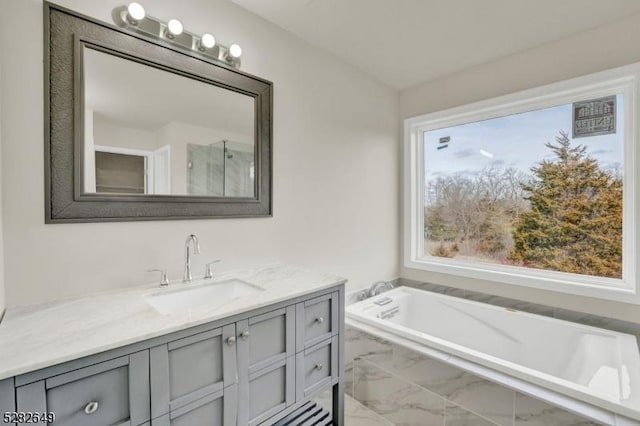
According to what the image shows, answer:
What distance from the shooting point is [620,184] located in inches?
80.1

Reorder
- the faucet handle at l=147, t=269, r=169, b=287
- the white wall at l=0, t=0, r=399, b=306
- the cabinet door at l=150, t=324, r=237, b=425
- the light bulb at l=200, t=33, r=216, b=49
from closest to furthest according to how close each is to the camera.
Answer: the cabinet door at l=150, t=324, r=237, b=425
the white wall at l=0, t=0, r=399, b=306
the faucet handle at l=147, t=269, r=169, b=287
the light bulb at l=200, t=33, r=216, b=49

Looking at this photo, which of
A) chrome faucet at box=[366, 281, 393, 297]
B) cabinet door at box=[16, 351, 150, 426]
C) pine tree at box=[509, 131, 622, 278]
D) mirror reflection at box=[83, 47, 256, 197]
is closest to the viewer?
cabinet door at box=[16, 351, 150, 426]

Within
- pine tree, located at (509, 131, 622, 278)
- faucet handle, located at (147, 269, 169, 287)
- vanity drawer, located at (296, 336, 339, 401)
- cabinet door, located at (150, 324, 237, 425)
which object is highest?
pine tree, located at (509, 131, 622, 278)

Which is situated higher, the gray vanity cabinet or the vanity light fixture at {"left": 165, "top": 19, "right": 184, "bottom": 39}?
the vanity light fixture at {"left": 165, "top": 19, "right": 184, "bottom": 39}

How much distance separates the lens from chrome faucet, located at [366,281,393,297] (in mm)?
2771

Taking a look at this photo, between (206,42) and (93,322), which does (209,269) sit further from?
(206,42)

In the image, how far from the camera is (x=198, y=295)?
159cm

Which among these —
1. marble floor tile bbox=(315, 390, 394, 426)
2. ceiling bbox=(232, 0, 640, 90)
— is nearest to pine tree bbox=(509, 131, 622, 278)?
ceiling bbox=(232, 0, 640, 90)

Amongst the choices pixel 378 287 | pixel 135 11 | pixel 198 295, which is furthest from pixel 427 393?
pixel 135 11

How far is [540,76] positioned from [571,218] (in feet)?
3.47

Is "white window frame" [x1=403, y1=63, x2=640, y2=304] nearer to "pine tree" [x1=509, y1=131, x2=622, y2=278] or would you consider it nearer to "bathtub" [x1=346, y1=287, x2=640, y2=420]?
"pine tree" [x1=509, y1=131, x2=622, y2=278]

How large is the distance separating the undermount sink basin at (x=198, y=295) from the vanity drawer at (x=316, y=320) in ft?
0.80

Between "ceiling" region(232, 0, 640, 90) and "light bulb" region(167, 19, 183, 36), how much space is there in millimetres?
485

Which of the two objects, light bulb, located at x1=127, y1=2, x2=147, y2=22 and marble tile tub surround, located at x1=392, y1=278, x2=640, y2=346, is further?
marble tile tub surround, located at x1=392, y1=278, x2=640, y2=346
